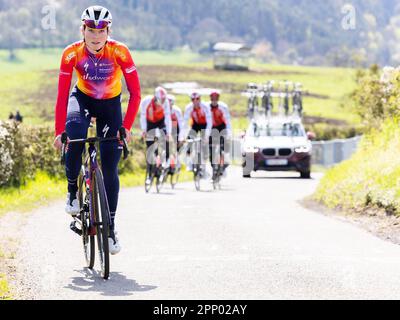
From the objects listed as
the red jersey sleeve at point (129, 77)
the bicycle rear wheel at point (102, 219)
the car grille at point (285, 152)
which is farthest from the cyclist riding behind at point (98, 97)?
the car grille at point (285, 152)

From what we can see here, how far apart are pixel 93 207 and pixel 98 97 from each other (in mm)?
987

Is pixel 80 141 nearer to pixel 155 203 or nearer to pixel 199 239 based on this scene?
pixel 199 239

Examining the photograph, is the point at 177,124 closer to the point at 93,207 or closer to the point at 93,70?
the point at 93,70

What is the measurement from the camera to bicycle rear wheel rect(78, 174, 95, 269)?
8492 millimetres

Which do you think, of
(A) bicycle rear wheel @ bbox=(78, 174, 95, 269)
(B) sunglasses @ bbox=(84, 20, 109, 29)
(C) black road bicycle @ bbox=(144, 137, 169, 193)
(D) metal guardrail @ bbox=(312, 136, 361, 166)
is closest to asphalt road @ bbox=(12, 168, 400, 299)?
(A) bicycle rear wheel @ bbox=(78, 174, 95, 269)

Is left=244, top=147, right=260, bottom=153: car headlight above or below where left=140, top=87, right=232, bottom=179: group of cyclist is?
below

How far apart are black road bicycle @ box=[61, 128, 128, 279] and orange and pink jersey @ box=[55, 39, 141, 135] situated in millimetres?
328

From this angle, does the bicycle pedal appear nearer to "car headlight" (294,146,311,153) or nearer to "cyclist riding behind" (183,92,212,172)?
"cyclist riding behind" (183,92,212,172)

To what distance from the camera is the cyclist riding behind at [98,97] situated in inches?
337

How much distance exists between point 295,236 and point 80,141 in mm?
3865

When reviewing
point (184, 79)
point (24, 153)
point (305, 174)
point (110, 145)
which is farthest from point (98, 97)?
point (184, 79)

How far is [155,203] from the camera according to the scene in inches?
675

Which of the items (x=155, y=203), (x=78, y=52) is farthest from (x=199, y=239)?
(x=155, y=203)

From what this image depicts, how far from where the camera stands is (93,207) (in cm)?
820
